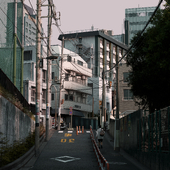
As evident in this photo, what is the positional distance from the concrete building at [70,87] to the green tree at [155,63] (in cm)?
2848

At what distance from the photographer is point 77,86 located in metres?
64.4

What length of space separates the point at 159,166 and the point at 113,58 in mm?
77907

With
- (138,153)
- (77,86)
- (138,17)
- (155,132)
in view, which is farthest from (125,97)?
(138,17)

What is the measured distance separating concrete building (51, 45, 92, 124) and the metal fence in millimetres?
40445

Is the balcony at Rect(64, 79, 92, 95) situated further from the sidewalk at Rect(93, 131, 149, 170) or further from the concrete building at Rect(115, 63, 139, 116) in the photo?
the sidewalk at Rect(93, 131, 149, 170)

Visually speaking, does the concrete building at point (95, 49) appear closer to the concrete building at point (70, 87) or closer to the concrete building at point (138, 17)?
the concrete building at point (70, 87)

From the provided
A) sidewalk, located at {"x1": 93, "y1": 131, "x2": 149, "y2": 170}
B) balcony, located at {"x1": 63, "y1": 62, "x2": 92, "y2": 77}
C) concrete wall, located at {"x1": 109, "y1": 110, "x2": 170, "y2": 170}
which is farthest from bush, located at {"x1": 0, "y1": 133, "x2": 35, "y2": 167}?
balcony, located at {"x1": 63, "y1": 62, "x2": 92, "y2": 77}

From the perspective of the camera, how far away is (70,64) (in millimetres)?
62656

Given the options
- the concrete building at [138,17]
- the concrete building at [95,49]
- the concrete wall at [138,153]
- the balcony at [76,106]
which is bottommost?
the concrete wall at [138,153]

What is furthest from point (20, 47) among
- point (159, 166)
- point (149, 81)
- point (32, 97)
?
point (32, 97)

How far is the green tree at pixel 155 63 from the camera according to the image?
68.4ft

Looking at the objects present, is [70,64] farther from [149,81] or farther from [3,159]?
[3,159]

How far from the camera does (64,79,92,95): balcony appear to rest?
61.6 m

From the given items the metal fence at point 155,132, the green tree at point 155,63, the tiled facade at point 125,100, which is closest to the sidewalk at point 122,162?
the metal fence at point 155,132
